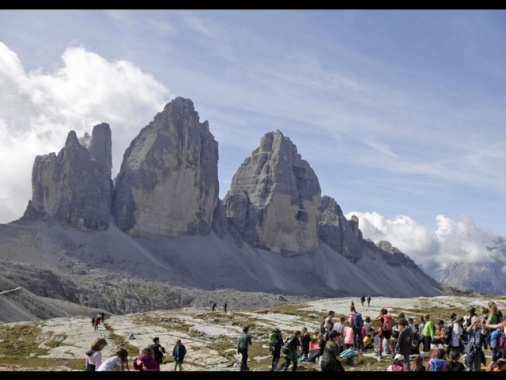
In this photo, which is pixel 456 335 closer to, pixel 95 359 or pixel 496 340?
pixel 496 340

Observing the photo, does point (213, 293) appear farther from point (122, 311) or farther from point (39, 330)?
point (39, 330)

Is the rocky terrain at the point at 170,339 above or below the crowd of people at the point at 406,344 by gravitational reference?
below

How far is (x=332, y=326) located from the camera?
91.1 ft

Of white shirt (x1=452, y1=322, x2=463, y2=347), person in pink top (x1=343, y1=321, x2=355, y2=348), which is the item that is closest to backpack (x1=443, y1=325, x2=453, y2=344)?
white shirt (x1=452, y1=322, x2=463, y2=347)

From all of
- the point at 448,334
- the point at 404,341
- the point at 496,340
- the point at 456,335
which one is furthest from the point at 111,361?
the point at 448,334

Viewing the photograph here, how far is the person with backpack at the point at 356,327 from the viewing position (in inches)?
1113

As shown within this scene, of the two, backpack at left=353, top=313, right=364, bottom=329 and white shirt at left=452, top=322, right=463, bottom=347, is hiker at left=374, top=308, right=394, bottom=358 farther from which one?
white shirt at left=452, top=322, right=463, bottom=347

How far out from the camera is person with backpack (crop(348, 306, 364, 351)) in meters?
28.3

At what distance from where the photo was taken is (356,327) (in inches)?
1134

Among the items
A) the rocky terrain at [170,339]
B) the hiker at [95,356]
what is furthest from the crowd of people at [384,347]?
the rocky terrain at [170,339]

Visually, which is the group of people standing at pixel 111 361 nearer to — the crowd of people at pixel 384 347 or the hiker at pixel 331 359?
the crowd of people at pixel 384 347
